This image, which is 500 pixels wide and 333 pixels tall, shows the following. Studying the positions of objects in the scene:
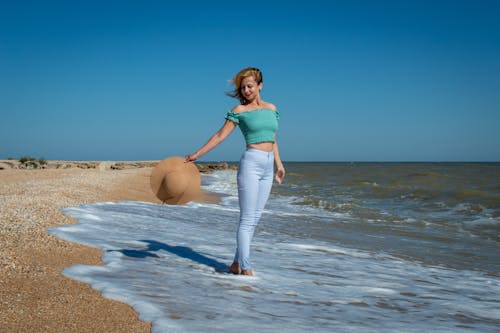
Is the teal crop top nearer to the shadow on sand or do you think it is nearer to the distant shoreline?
the shadow on sand

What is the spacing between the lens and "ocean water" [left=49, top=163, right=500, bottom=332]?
3.09 m

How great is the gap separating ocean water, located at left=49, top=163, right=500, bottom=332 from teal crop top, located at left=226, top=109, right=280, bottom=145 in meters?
1.30

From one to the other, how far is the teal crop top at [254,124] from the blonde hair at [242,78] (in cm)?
19

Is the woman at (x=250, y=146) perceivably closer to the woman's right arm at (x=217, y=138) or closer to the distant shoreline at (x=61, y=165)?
the woman's right arm at (x=217, y=138)

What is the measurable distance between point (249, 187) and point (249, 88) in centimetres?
91

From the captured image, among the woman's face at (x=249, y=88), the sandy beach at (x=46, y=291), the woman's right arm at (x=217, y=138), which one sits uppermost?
the woman's face at (x=249, y=88)

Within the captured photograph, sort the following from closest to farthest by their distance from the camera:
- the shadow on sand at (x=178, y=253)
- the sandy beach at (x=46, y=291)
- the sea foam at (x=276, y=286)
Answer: the sandy beach at (x=46, y=291) → the sea foam at (x=276, y=286) → the shadow on sand at (x=178, y=253)

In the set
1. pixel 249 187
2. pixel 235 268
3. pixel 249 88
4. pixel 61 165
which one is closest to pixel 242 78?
pixel 249 88

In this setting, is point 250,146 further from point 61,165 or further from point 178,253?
point 61,165

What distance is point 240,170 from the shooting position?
4.18 meters

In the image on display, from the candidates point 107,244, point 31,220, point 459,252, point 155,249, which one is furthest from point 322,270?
point 31,220

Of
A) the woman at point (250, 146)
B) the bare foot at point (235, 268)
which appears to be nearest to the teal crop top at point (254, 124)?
the woman at point (250, 146)

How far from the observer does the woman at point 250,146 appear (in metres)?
4.09

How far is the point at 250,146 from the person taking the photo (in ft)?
13.5
